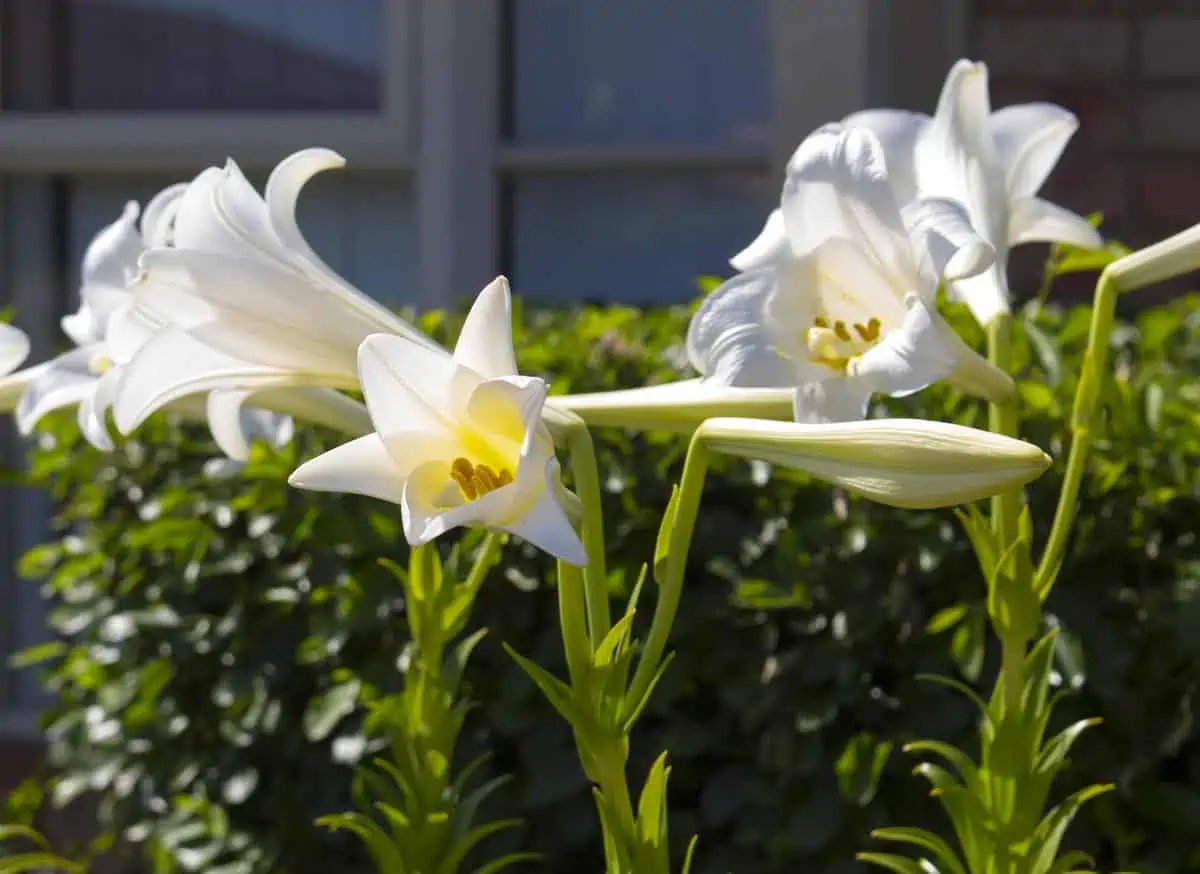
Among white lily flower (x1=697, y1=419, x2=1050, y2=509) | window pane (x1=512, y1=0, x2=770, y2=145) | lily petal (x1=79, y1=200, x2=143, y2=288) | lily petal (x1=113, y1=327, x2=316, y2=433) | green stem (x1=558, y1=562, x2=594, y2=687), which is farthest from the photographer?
window pane (x1=512, y1=0, x2=770, y2=145)

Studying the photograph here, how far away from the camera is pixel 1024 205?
130 centimetres

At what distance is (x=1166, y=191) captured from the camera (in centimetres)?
306

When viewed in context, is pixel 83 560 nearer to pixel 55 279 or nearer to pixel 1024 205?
pixel 55 279

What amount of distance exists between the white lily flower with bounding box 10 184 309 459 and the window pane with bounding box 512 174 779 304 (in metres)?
1.85

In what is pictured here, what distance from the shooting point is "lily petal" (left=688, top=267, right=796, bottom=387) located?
1.05 metres

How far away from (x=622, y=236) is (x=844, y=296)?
7.62 ft

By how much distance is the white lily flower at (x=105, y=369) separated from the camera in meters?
1.18

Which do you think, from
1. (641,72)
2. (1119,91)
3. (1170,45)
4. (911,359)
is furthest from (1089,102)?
(911,359)

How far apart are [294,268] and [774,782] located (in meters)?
1.30

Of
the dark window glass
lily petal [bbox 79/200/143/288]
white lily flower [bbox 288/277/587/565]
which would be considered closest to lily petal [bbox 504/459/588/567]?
white lily flower [bbox 288/277/587/565]

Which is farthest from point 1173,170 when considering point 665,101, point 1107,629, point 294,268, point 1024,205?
point 294,268

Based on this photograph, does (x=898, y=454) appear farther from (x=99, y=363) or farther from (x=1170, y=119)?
(x=1170, y=119)

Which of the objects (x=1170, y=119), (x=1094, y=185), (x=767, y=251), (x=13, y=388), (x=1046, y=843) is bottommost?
(x=1046, y=843)

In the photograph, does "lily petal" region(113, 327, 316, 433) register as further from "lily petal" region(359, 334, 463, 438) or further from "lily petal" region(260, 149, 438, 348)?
"lily petal" region(359, 334, 463, 438)
